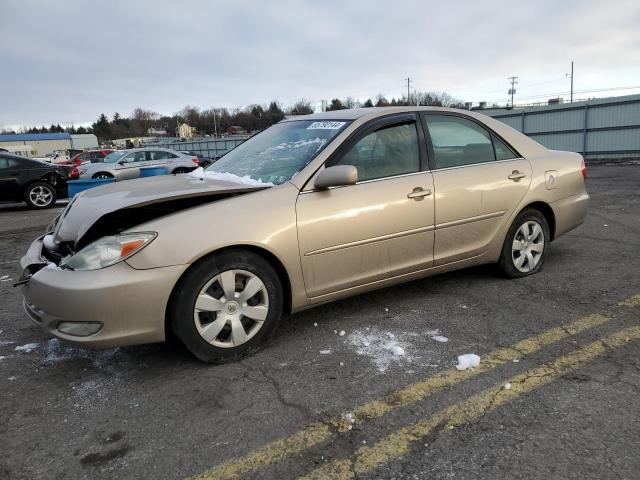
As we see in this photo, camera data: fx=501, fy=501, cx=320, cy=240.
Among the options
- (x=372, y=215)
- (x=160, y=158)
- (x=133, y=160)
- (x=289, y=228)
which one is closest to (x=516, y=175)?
(x=372, y=215)

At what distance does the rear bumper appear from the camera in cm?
472

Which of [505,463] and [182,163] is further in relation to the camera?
[182,163]

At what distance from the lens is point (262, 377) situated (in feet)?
9.80

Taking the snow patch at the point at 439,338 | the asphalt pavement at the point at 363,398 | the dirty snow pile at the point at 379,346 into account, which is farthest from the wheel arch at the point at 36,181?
the snow patch at the point at 439,338

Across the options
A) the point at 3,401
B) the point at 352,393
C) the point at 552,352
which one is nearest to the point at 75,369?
the point at 3,401

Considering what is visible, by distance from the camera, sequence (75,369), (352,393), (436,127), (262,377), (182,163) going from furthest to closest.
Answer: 1. (182,163)
2. (436,127)
3. (75,369)
4. (262,377)
5. (352,393)

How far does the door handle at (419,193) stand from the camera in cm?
376

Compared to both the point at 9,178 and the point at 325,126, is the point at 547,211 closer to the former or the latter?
the point at 325,126

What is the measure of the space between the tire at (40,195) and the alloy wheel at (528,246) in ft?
37.5

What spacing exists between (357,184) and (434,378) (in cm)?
144

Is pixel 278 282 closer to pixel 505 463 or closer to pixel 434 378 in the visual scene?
pixel 434 378

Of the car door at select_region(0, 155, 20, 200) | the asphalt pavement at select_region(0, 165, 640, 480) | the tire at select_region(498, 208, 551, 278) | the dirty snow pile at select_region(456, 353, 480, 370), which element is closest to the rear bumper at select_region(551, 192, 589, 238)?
the tire at select_region(498, 208, 551, 278)

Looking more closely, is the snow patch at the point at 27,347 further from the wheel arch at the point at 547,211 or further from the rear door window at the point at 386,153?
the wheel arch at the point at 547,211

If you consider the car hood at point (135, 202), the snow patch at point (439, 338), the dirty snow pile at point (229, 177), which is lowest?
the snow patch at point (439, 338)
